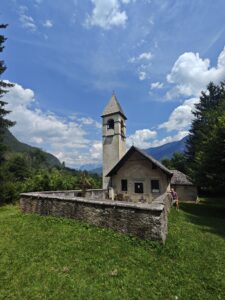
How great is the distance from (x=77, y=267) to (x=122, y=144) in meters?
18.4

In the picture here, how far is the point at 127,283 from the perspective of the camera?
16.8 ft

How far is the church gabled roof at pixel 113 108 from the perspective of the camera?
2374 cm

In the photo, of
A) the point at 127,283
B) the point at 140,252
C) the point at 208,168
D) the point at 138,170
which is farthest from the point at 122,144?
the point at 127,283

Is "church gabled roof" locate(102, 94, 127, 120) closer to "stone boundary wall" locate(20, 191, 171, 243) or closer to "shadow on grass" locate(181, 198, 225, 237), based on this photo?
"shadow on grass" locate(181, 198, 225, 237)

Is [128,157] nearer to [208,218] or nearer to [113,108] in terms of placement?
[113,108]

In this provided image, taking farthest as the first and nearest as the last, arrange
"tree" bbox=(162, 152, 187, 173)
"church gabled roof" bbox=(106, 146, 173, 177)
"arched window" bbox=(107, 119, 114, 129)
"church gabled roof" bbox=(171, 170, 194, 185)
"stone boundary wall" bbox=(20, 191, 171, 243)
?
"tree" bbox=(162, 152, 187, 173) < "church gabled roof" bbox=(171, 170, 194, 185) < "arched window" bbox=(107, 119, 114, 129) < "church gabled roof" bbox=(106, 146, 173, 177) < "stone boundary wall" bbox=(20, 191, 171, 243)

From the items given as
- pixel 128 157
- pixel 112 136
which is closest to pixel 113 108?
pixel 112 136

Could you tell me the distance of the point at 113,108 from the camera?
24141 millimetres

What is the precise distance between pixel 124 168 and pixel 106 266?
1548 cm

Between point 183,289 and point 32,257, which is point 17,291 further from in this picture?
point 183,289

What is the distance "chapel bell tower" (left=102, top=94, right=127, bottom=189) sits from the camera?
74.5 ft

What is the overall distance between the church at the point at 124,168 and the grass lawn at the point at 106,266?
10.9m

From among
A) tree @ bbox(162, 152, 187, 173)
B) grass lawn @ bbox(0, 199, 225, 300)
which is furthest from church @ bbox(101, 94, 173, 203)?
tree @ bbox(162, 152, 187, 173)

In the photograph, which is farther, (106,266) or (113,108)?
(113,108)
